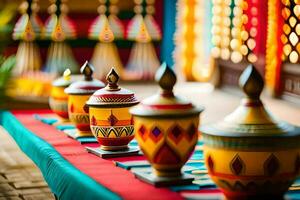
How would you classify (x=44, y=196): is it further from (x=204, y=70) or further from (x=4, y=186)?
(x=204, y=70)

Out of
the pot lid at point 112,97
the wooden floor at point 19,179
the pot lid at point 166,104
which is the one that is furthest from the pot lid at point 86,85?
the pot lid at point 166,104

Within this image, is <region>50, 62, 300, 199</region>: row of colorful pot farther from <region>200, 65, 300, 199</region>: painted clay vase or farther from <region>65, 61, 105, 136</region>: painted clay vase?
<region>65, 61, 105, 136</region>: painted clay vase

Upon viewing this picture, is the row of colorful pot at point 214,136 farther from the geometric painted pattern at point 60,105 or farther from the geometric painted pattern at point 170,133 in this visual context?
the geometric painted pattern at point 60,105

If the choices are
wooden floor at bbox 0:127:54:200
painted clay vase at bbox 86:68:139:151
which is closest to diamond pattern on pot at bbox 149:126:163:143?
painted clay vase at bbox 86:68:139:151

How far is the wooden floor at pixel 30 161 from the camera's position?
384cm

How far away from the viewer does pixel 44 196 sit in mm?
3680

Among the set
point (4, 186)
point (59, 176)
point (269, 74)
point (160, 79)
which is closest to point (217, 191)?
point (160, 79)

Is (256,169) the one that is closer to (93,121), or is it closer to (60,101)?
(93,121)

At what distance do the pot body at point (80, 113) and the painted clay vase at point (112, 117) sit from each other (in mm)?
356

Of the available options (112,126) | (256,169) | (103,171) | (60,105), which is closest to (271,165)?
(256,169)

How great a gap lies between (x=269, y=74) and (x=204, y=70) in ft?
8.60

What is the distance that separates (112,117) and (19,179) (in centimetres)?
173

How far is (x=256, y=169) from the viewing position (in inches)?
69.4

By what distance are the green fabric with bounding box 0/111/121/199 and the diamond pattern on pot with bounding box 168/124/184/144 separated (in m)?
0.23
